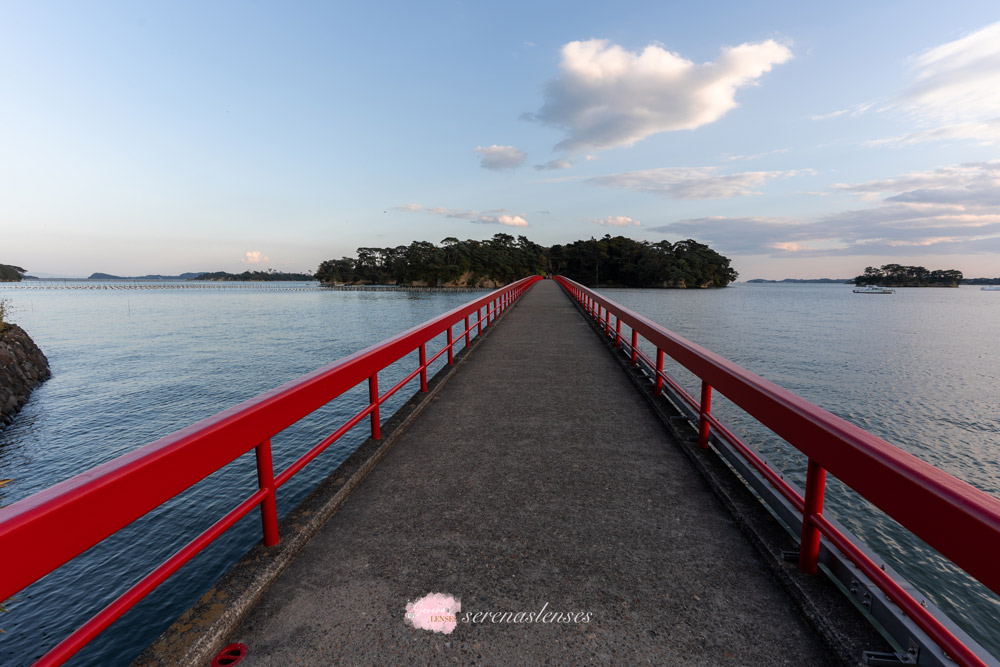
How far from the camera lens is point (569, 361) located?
9086 mm

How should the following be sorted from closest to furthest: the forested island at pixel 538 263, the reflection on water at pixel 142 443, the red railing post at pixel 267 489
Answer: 1. the red railing post at pixel 267 489
2. the reflection on water at pixel 142 443
3. the forested island at pixel 538 263

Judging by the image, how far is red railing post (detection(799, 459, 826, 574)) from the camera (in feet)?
7.88

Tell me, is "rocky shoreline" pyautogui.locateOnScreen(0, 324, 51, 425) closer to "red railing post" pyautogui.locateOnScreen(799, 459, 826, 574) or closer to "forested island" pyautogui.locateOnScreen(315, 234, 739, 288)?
"red railing post" pyautogui.locateOnScreen(799, 459, 826, 574)

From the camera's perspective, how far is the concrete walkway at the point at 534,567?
217 cm

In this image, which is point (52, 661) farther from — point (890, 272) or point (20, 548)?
point (890, 272)

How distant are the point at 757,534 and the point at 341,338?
33.4 m

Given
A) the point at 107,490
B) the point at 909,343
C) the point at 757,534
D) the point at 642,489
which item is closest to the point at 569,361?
the point at 642,489

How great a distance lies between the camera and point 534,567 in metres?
2.74

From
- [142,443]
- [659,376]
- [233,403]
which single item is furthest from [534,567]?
[233,403]

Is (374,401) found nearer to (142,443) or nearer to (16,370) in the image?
(142,443)

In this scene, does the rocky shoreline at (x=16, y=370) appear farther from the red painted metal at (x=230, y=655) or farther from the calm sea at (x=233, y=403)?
the red painted metal at (x=230, y=655)

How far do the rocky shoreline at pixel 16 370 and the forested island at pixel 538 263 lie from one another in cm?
11349

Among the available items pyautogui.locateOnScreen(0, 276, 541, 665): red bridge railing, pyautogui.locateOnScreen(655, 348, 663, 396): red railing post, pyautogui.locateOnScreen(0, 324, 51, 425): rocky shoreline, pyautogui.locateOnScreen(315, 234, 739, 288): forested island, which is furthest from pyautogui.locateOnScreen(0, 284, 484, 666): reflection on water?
pyautogui.locateOnScreen(315, 234, 739, 288): forested island

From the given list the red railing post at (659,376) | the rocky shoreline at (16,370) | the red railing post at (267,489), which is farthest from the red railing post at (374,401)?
the rocky shoreline at (16,370)
